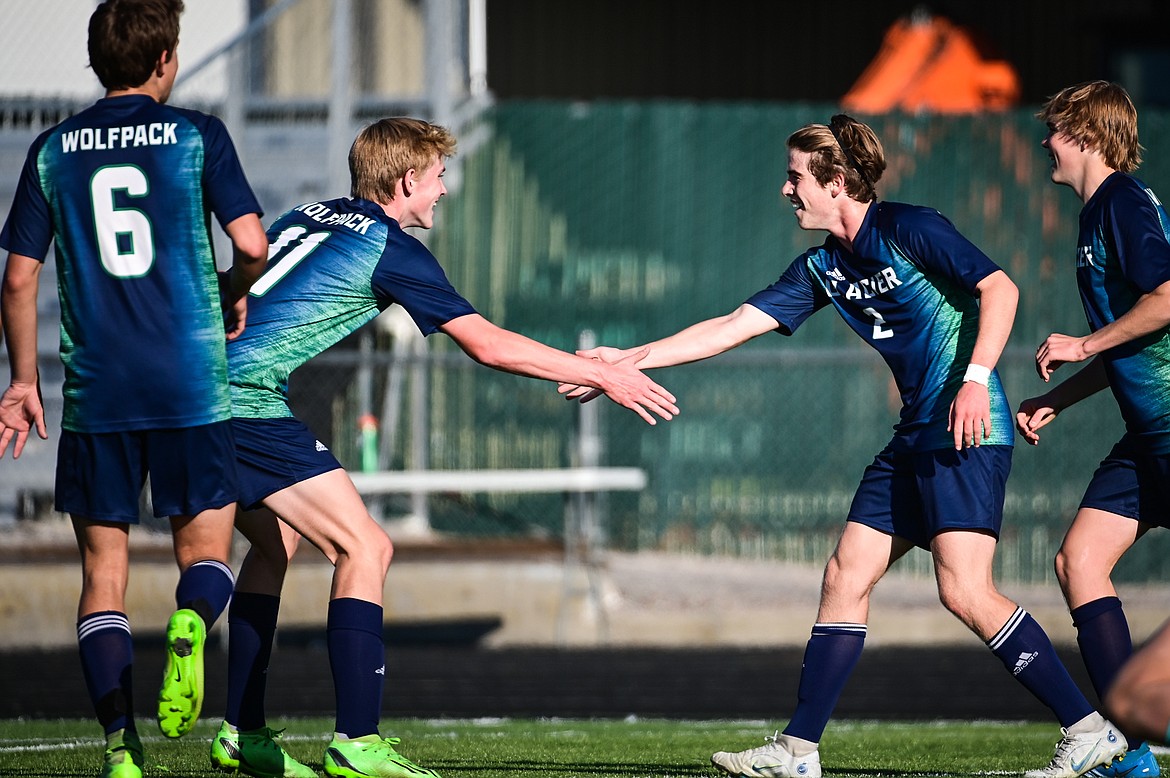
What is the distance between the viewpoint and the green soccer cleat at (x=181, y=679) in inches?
161

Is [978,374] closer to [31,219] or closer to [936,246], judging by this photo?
[936,246]

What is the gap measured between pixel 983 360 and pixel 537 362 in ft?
4.75

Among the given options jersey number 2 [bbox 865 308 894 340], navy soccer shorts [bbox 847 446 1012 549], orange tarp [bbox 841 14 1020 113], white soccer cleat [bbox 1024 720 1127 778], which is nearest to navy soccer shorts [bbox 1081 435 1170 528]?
navy soccer shorts [bbox 847 446 1012 549]

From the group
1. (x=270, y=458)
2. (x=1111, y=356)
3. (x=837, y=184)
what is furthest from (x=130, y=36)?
(x=1111, y=356)

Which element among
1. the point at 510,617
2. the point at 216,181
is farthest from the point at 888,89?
the point at 216,181

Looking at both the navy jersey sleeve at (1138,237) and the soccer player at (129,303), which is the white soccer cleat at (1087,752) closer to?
the navy jersey sleeve at (1138,237)

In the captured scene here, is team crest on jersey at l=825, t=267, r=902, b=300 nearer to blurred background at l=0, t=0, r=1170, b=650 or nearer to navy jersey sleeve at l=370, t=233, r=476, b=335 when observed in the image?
navy jersey sleeve at l=370, t=233, r=476, b=335

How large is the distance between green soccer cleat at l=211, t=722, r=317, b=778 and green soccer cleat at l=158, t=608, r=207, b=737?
89 cm

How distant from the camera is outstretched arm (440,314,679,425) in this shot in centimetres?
491

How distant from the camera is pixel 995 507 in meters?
5.14

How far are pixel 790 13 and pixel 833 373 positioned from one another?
7435 millimetres

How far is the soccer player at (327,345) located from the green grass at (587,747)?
2.21ft

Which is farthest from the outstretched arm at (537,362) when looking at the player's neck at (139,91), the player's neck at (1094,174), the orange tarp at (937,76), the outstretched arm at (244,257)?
the orange tarp at (937,76)

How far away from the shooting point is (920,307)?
5246 millimetres
